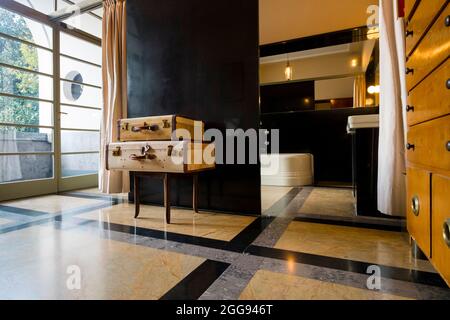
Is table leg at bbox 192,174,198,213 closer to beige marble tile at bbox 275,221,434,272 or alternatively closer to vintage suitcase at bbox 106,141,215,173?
vintage suitcase at bbox 106,141,215,173

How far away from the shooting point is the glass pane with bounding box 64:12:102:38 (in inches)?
112

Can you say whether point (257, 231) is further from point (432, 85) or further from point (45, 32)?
point (45, 32)

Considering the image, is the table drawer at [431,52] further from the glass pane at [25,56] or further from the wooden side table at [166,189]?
the glass pane at [25,56]

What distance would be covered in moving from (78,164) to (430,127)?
133 inches

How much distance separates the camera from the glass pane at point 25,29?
2.34 meters

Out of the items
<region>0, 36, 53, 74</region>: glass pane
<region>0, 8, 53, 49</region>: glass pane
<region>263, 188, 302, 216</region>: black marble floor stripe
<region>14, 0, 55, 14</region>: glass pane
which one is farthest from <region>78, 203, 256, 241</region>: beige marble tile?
<region>14, 0, 55, 14</region>: glass pane

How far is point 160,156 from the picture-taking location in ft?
5.01

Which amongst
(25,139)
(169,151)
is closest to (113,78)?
(25,139)

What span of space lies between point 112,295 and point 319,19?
3607 mm

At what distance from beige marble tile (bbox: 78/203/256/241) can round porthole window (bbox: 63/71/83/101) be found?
1750mm

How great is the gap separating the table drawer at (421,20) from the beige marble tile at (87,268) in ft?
3.95

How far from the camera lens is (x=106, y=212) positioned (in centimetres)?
191
